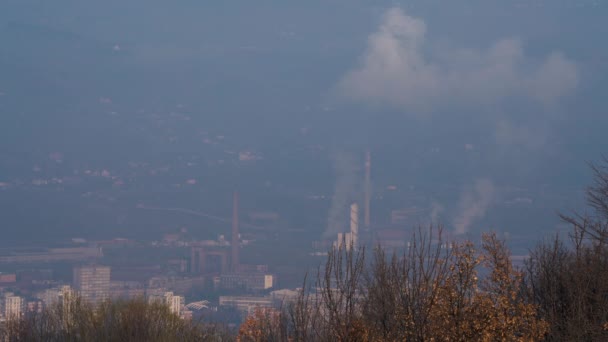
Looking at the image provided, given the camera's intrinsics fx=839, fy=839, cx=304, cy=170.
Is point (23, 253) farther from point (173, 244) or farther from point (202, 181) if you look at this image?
point (202, 181)

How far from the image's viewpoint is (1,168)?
116 meters

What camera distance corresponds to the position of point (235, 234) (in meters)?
102

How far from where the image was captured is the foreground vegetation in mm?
9164

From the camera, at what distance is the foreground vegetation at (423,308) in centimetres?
916

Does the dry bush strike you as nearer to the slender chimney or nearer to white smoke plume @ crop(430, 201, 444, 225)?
the slender chimney

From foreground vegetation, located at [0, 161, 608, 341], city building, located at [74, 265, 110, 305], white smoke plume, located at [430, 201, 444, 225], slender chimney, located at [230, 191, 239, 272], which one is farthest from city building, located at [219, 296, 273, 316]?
foreground vegetation, located at [0, 161, 608, 341]

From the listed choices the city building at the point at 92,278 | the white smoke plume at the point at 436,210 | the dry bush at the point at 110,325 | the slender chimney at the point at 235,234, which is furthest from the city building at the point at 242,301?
the dry bush at the point at 110,325

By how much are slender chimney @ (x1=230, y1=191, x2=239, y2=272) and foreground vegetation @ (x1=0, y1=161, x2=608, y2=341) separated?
6781cm

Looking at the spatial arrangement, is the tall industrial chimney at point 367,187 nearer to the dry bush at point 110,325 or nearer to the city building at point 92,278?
the city building at point 92,278

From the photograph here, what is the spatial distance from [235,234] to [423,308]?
92827mm

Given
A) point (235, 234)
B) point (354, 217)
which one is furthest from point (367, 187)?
point (235, 234)

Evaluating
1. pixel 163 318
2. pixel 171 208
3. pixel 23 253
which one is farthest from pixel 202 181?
pixel 163 318

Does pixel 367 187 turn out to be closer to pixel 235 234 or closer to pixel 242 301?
pixel 235 234

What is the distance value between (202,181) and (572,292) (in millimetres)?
110895
